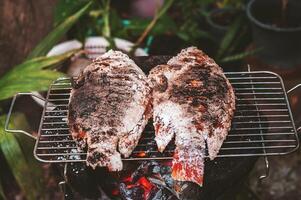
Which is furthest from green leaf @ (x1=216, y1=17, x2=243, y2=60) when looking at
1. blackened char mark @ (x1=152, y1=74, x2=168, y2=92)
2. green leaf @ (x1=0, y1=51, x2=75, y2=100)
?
blackened char mark @ (x1=152, y1=74, x2=168, y2=92)

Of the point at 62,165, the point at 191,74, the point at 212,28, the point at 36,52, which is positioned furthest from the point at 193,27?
the point at 62,165

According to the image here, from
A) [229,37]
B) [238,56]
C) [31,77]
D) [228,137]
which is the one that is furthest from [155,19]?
[228,137]

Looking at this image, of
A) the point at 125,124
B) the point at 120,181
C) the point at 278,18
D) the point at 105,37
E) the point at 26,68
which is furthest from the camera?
the point at 278,18

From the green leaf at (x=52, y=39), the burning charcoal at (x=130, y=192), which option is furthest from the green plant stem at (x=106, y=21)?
the burning charcoal at (x=130, y=192)

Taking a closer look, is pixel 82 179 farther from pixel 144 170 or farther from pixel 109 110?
pixel 109 110

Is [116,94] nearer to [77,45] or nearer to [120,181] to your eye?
[120,181]

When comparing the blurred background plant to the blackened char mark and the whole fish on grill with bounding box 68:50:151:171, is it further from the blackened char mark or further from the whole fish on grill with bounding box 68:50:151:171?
the blackened char mark
